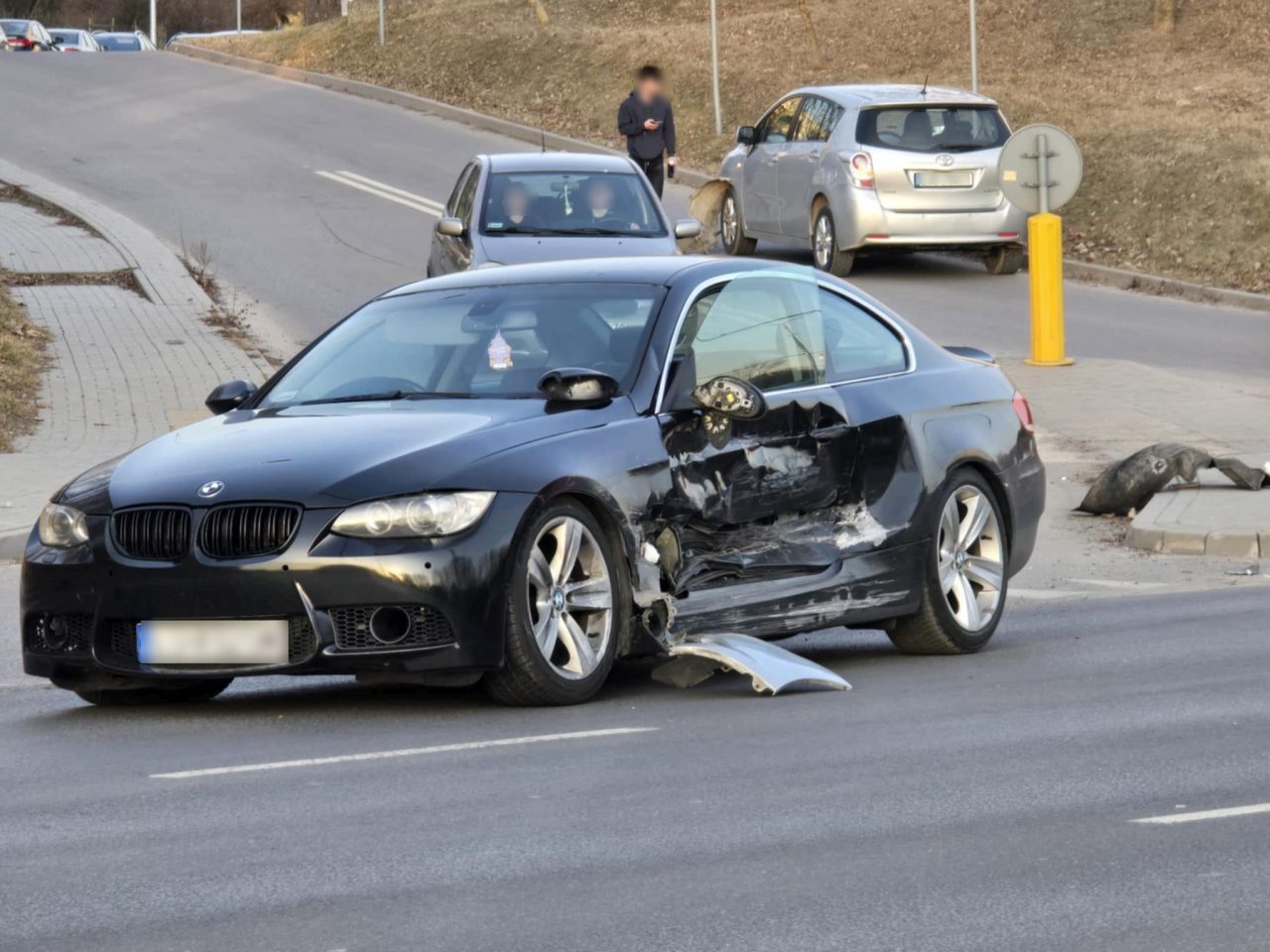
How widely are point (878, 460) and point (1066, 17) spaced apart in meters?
32.2

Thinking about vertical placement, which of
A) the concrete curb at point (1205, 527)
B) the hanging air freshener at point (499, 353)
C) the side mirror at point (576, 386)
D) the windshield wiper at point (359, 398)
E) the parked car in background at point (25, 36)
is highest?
the parked car in background at point (25, 36)

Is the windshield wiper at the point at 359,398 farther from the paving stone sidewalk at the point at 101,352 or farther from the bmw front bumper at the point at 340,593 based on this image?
the paving stone sidewalk at the point at 101,352

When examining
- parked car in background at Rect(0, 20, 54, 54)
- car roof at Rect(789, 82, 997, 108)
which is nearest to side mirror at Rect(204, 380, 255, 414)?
car roof at Rect(789, 82, 997, 108)

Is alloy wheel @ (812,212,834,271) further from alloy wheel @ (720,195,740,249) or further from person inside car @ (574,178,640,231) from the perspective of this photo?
person inside car @ (574,178,640,231)

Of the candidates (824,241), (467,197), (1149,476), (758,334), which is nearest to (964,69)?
(824,241)

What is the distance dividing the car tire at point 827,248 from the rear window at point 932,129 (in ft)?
3.10

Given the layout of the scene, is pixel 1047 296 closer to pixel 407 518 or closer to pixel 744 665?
pixel 744 665

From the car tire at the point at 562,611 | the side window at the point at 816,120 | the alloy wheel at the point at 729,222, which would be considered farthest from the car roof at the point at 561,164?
the car tire at the point at 562,611

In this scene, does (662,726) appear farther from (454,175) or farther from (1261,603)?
(454,175)

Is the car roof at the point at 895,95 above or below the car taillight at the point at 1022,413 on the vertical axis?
above

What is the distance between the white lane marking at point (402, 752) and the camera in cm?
667

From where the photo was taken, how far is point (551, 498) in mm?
7367

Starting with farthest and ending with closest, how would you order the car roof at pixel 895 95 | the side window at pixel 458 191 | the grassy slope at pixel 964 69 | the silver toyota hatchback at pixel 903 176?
the grassy slope at pixel 964 69, the car roof at pixel 895 95, the silver toyota hatchback at pixel 903 176, the side window at pixel 458 191

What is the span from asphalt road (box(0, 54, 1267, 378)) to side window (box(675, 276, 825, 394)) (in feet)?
36.1
